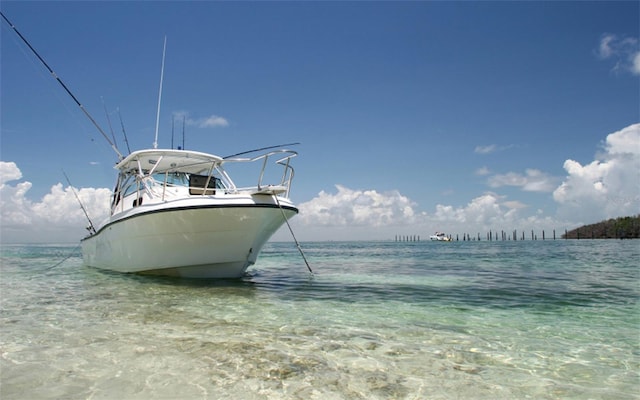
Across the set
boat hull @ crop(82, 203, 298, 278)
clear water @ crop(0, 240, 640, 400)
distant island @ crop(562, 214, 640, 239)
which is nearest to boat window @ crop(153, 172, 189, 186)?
boat hull @ crop(82, 203, 298, 278)

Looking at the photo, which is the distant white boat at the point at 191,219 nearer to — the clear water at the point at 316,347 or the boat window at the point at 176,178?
the boat window at the point at 176,178

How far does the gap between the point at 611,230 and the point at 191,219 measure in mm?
138377

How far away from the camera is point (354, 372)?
3648 mm

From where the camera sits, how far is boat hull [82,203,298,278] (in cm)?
973

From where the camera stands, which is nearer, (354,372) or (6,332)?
(354,372)

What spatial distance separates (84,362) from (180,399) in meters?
1.48

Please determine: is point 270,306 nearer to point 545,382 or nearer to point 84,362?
point 84,362

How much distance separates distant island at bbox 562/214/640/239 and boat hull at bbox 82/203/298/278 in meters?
126

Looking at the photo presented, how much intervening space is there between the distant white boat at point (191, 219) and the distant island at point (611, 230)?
12567 centimetres

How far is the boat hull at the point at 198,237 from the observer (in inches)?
383

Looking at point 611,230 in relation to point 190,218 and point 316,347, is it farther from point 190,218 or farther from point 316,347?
point 316,347

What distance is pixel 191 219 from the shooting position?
9688mm

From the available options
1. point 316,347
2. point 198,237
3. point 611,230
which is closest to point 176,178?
point 198,237

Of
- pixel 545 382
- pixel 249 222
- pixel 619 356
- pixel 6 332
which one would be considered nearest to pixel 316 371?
pixel 545 382
